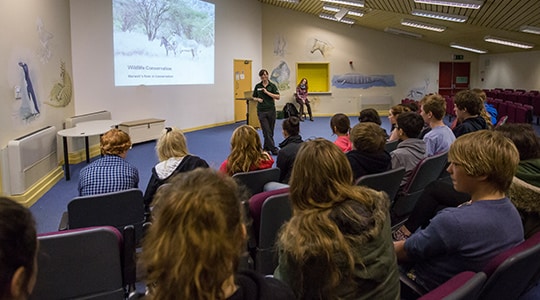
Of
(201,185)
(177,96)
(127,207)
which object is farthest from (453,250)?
(177,96)

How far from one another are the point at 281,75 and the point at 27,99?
1032cm

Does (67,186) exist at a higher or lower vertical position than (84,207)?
lower

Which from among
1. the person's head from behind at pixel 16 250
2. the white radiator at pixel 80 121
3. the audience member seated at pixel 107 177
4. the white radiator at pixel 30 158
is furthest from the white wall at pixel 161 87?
the person's head from behind at pixel 16 250

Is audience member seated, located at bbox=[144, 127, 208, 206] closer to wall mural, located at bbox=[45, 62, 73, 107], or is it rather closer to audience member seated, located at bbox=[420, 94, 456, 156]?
audience member seated, located at bbox=[420, 94, 456, 156]

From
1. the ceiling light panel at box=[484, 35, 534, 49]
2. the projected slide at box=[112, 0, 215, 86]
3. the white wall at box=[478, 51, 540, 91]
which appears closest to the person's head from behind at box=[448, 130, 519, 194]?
the projected slide at box=[112, 0, 215, 86]

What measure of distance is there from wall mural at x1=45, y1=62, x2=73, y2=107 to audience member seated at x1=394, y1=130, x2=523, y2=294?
19.3 feet

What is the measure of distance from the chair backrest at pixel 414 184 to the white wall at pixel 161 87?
615 centimetres

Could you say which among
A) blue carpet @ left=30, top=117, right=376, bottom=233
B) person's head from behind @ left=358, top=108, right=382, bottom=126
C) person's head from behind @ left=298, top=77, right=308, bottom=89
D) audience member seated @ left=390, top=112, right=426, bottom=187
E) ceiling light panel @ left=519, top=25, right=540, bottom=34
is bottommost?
blue carpet @ left=30, top=117, right=376, bottom=233

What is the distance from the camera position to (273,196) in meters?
2.24

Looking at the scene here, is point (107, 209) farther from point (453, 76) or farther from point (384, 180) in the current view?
point (453, 76)

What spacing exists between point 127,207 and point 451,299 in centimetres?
198

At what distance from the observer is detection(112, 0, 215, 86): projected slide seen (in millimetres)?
8469

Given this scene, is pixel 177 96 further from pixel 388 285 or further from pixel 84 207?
pixel 388 285

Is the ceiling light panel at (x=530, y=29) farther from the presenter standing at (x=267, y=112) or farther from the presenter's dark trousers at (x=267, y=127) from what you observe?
the presenter's dark trousers at (x=267, y=127)
